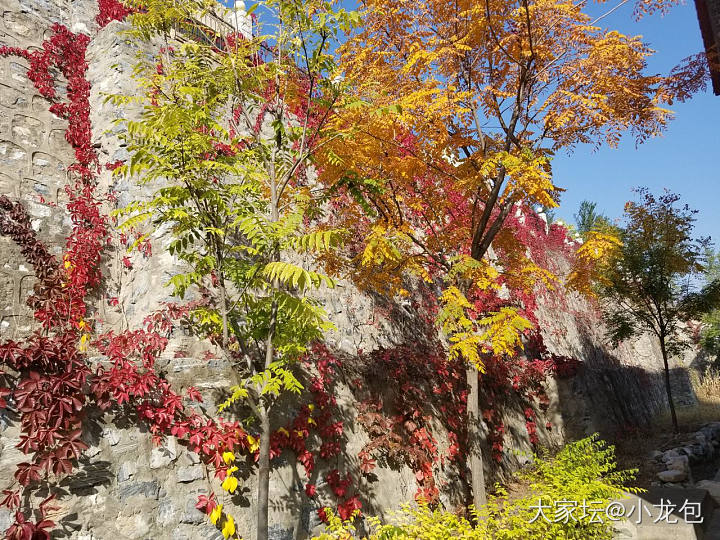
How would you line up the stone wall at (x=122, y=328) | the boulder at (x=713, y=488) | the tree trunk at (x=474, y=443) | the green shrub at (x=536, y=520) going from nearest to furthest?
the stone wall at (x=122, y=328) < the green shrub at (x=536, y=520) < the tree trunk at (x=474, y=443) < the boulder at (x=713, y=488)

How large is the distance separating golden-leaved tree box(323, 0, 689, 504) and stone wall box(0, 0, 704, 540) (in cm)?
211

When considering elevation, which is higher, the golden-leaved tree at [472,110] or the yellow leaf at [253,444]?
the golden-leaved tree at [472,110]

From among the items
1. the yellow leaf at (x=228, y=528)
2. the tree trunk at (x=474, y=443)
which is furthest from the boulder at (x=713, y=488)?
the yellow leaf at (x=228, y=528)

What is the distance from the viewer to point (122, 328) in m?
6.13

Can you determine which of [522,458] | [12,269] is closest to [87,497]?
[12,269]

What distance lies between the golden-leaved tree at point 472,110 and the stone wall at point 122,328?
2.11 metres

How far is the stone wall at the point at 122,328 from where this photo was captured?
3.79 meters

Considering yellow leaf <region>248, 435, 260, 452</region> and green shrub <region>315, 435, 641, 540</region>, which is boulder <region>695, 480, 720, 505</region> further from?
yellow leaf <region>248, 435, 260, 452</region>

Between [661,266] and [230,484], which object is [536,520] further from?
[661,266]

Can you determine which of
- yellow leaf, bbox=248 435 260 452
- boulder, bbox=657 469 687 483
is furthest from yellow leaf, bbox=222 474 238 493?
boulder, bbox=657 469 687 483

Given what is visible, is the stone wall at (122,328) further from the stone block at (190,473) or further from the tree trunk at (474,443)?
the tree trunk at (474,443)

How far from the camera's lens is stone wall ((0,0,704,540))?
379cm

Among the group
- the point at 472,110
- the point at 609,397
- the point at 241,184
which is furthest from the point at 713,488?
the point at 241,184

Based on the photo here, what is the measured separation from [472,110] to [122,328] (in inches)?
253
